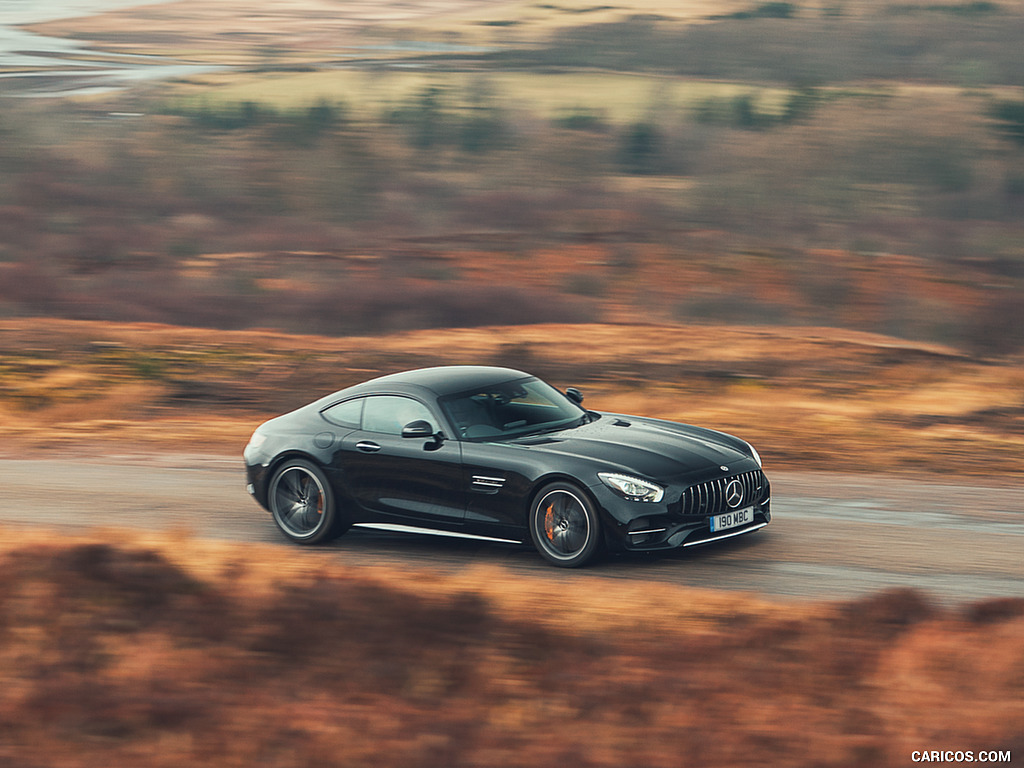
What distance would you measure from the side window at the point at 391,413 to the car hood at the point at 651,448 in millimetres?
927

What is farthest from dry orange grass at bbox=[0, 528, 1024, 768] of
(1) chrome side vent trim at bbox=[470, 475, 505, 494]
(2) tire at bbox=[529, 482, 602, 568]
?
(1) chrome side vent trim at bbox=[470, 475, 505, 494]

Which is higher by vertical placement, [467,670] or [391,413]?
[391,413]

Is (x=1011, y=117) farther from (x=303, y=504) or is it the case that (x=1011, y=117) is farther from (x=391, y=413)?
(x=303, y=504)


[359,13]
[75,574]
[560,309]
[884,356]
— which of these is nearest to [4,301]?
[560,309]

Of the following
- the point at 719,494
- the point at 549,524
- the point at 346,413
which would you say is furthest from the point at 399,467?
the point at 719,494

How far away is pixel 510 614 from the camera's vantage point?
8.08 metres

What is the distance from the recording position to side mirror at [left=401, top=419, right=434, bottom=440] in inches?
376

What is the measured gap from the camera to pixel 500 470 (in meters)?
9.25

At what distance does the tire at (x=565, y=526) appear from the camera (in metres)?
8.93

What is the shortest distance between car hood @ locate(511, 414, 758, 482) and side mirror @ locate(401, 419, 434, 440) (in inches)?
27.4

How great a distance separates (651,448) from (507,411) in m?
1.28

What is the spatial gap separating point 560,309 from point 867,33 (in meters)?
47.8

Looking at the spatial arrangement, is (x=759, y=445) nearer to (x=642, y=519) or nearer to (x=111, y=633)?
(x=642, y=519)

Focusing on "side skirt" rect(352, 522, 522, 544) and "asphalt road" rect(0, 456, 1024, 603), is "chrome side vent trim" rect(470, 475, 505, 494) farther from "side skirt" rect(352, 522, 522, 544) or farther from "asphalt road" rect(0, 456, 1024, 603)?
"asphalt road" rect(0, 456, 1024, 603)
